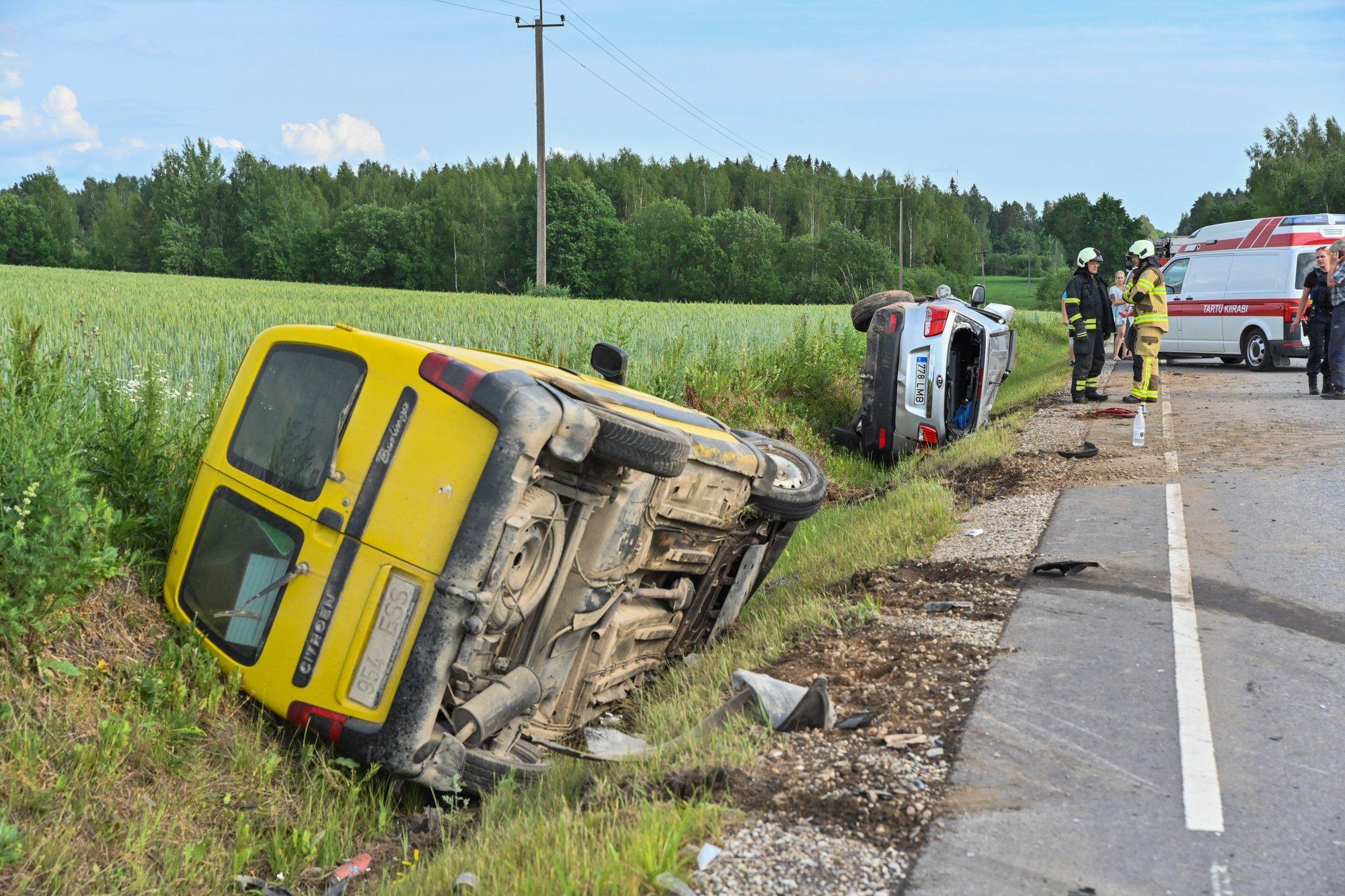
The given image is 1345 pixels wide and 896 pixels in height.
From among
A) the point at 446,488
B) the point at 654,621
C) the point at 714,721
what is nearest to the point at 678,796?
the point at 714,721

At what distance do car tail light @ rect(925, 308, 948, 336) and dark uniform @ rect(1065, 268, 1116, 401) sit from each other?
3154 millimetres

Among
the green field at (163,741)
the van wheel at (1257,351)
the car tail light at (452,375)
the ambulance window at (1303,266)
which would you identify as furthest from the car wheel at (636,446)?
the van wheel at (1257,351)

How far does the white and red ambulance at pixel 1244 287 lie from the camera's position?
1641cm

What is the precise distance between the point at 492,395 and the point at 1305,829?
270 centimetres

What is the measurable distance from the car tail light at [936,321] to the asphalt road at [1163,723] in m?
3.89

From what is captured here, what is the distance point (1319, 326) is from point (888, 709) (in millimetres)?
12090

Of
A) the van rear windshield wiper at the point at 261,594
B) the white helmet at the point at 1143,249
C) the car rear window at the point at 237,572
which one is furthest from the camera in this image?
the white helmet at the point at 1143,249

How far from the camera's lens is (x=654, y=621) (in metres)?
4.79

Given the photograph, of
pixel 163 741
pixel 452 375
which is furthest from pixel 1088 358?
pixel 163 741

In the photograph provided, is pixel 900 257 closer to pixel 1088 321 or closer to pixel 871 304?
pixel 1088 321

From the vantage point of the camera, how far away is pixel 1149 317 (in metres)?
12.5

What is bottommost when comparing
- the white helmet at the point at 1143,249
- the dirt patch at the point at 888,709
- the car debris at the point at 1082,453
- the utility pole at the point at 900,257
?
the dirt patch at the point at 888,709

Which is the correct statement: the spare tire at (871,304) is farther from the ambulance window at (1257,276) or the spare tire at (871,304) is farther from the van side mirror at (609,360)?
the ambulance window at (1257,276)

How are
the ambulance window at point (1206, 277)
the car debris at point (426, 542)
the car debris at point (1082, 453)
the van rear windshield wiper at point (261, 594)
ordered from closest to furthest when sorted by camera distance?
the car debris at point (426, 542)
the van rear windshield wiper at point (261, 594)
the car debris at point (1082, 453)
the ambulance window at point (1206, 277)
